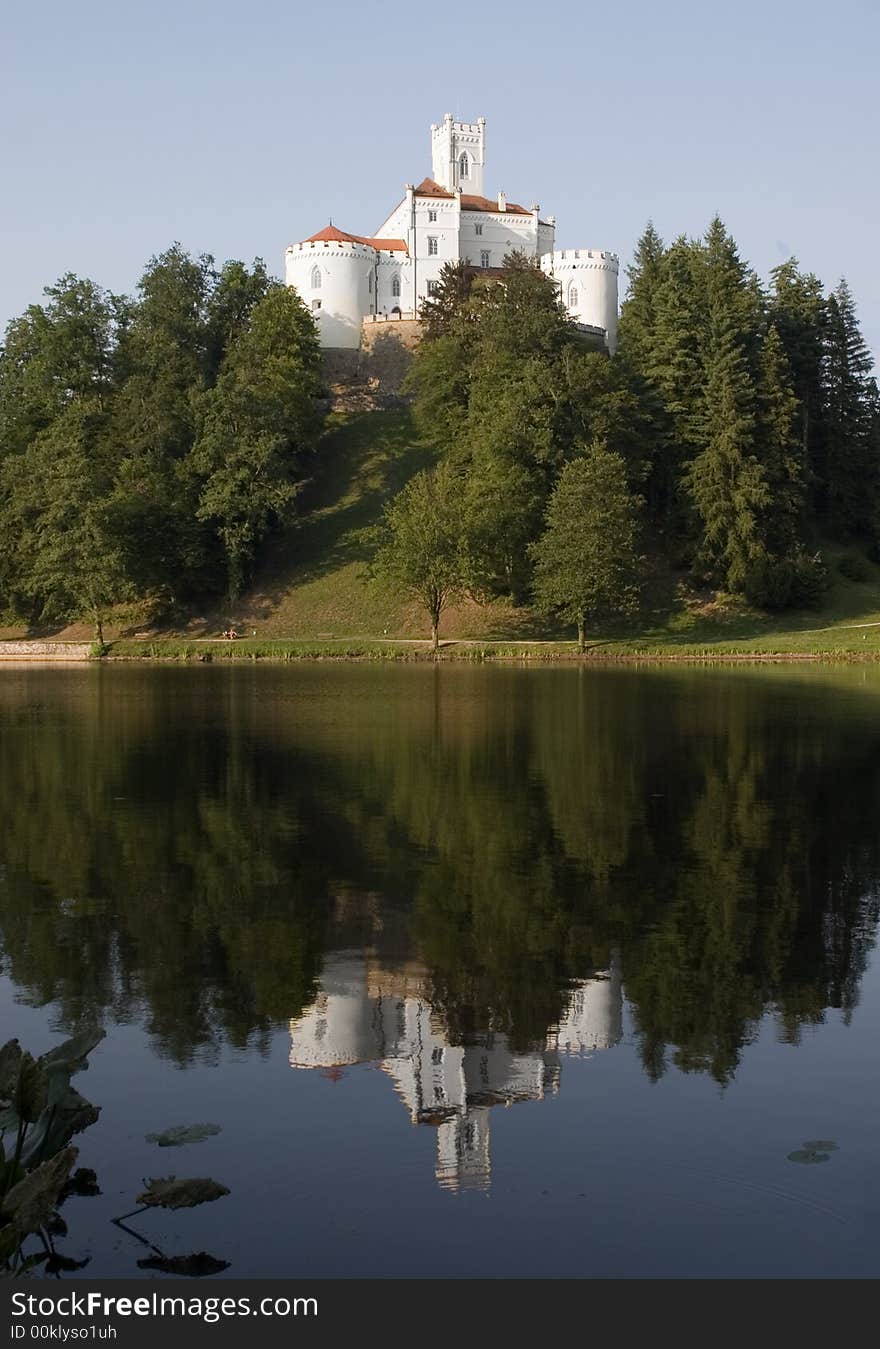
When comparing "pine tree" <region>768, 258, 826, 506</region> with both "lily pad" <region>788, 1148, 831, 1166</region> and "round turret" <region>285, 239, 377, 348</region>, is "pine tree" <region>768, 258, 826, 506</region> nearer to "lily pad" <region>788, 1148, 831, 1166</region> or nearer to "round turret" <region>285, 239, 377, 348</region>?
"round turret" <region>285, 239, 377, 348</region>

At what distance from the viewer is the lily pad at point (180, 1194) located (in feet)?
24.1

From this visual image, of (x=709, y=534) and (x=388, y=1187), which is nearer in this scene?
(x=388, y=1187)

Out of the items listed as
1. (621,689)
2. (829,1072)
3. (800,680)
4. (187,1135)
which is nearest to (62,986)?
(187,1135)

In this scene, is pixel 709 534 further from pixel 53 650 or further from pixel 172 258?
pixel 172 258

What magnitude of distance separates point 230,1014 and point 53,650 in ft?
195

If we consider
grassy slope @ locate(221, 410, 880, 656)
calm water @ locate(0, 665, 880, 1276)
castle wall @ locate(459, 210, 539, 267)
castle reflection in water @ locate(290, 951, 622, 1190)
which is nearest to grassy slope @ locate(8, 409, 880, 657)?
grassy slope @ locate(221, 410, 880, 656)

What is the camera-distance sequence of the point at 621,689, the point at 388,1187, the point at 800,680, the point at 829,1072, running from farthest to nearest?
the point at 800,680, the point at 621,689, the point at 829,1072, the point at 388,1187

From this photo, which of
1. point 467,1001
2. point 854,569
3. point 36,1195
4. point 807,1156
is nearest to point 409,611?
point 854,569

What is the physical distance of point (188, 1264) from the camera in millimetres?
6738

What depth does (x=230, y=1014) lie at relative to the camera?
10.7m

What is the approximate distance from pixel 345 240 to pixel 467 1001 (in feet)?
320

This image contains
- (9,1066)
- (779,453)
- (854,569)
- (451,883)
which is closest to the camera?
(9,1066)

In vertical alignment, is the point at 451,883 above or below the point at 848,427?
below

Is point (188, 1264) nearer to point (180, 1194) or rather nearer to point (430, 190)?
point (180, 1194)
